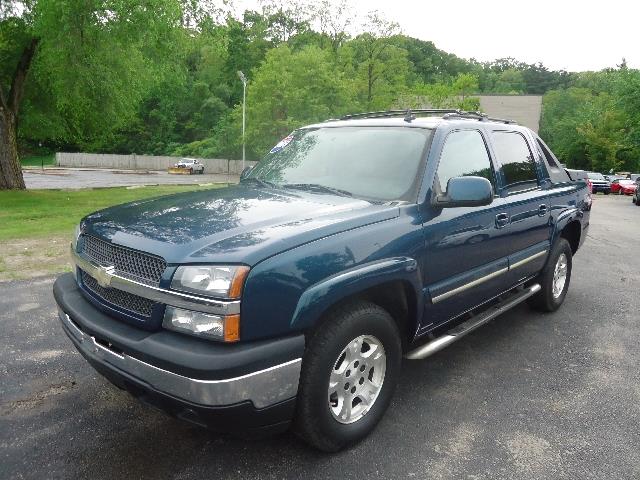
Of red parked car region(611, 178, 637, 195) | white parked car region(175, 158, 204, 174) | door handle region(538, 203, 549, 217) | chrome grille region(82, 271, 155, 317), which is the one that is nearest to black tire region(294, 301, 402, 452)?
chrome grille region(82, 271, 155, 317)

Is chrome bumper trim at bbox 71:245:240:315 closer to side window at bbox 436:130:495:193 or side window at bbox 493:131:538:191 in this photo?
side window at bbox 436:130:495:193

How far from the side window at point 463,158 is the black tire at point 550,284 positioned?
1.55 m

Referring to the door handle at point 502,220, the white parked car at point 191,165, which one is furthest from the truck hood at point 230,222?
the white parked car at point 191,165

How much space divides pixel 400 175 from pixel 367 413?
4.90 ft

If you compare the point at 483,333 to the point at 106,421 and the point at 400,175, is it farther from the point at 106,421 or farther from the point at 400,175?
the point at 106,421

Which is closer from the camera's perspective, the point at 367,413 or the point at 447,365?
the point at 367,413

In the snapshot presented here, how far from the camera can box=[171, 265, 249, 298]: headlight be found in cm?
220

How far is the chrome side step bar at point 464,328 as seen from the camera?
316 cm

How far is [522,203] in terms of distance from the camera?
409 centimetres

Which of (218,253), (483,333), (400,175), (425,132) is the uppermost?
(425,132)

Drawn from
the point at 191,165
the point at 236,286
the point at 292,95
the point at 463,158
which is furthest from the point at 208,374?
the point at 191,165

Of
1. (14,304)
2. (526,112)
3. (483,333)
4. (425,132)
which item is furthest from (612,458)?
(526,112)

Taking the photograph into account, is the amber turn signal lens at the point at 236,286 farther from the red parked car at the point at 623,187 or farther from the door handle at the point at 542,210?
the red parked car at the point at 623,187

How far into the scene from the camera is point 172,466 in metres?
2.63
